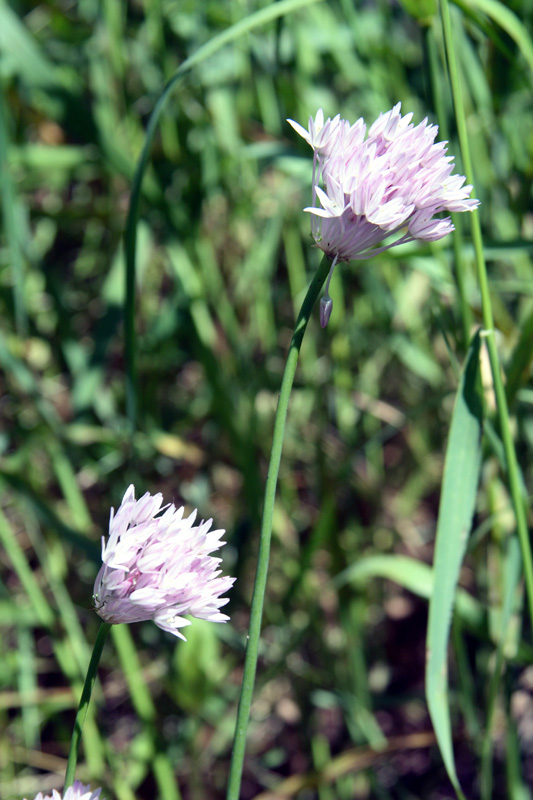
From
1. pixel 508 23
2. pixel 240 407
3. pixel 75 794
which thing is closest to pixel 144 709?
pixel 240 407

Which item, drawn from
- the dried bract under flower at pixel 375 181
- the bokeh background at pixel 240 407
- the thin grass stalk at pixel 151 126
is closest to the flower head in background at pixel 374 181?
the dried bract under flower at pixel 375 181

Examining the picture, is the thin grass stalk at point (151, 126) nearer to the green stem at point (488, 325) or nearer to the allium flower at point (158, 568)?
the green stem at point (488, 325)

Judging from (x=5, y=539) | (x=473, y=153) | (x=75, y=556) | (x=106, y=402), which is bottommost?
(x=75, y=556)

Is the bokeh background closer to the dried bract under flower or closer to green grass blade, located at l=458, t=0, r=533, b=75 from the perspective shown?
green grass blade, located at l=458, t=0, r=533, b=75

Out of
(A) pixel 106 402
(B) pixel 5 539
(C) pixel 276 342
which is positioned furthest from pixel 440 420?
(B) pixel 5 539

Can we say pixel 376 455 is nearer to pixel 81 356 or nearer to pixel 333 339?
pixel 333 339

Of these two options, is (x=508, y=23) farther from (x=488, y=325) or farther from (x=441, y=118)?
(x=488, y=325)
